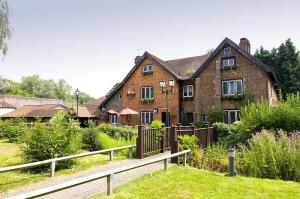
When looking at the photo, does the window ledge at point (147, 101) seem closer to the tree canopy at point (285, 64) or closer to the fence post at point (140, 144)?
the tree canopy at point (285, 64)

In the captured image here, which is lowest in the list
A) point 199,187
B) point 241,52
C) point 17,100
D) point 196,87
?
point 199,187

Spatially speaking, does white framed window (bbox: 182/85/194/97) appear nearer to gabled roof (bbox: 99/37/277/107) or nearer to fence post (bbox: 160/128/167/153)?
gabled roof (bbox: 99/37/277/107)

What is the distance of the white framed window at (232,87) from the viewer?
28312 millimetres

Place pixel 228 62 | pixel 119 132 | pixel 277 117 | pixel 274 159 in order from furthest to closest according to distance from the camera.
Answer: pixel 228 62
pixel 119 132
pixel 277 117
pixel 274 159

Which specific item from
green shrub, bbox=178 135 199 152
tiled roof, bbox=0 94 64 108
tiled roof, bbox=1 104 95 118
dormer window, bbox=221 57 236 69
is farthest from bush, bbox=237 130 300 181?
tiled roof, bbox=0 94 64 108

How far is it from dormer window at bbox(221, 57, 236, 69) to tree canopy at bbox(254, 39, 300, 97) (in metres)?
12.9

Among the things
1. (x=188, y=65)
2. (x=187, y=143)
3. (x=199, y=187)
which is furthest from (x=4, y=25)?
(x=188, y=65)

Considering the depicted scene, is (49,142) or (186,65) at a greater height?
(186,65)

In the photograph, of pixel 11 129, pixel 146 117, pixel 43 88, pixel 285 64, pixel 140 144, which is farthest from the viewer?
pixel 43 88

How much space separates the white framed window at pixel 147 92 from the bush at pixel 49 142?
21.4 m

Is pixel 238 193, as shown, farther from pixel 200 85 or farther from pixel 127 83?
pixel 127 83

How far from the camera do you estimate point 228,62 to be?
29.3 metres

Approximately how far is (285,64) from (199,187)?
119 feet

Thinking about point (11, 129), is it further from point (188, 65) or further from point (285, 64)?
point (285, 64)
